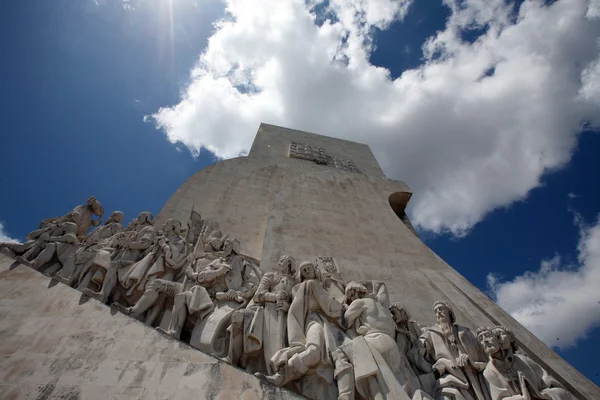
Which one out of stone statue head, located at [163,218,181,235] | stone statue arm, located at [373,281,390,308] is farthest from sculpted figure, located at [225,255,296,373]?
stone statue head, located at [163,218,181,235]

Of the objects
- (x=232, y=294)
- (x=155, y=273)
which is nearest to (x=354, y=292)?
(x=232, y=294)

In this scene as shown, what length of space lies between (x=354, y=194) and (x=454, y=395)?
6.62 metres

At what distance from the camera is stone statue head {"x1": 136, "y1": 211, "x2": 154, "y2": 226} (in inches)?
242

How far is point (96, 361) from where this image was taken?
3170 millimetres

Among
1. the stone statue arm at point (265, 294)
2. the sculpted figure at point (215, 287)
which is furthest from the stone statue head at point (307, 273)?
the sculpted figure at point (215, 287)

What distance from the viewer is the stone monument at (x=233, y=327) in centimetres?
312

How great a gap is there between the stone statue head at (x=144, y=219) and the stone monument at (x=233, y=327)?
3 cm

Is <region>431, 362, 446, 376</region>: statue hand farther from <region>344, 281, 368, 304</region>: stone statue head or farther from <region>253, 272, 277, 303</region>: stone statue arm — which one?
<region>253, 272, 277, 303</region>: stone statue arm

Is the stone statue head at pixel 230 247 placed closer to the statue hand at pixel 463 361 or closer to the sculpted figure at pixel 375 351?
A: the sculpted figure at pixel 375 351

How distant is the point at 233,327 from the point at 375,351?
5.22 ft

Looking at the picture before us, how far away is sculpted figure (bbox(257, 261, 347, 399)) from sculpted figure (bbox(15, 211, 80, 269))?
11.2 ft

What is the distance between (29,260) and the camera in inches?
179

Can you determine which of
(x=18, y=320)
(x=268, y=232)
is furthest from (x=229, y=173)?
(x=18, y=320)

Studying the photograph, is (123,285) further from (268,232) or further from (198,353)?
(268,232)
